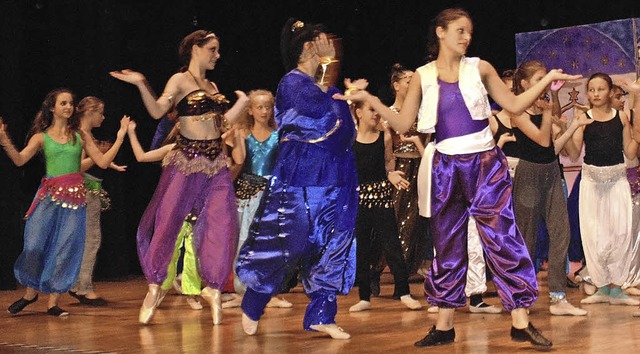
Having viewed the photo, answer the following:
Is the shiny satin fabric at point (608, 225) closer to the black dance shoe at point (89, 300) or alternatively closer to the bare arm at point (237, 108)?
the bare arm at point (237, 108)

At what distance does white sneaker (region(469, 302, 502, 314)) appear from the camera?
18.0 feet

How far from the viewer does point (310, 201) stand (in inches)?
180

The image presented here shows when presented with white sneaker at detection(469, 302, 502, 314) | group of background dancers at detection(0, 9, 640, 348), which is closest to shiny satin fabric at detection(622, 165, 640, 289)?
group of background dancers at detection(0, 9, 640, 348)

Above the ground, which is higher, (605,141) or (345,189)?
(605,141)

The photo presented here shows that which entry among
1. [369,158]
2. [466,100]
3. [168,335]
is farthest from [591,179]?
[168,335]

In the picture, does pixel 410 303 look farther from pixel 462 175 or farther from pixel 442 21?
pixel 442 21

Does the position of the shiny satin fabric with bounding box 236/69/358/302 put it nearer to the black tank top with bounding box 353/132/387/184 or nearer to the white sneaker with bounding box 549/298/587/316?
the white sneaker with bounding box 549/298/587/316

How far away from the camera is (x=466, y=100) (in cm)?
424

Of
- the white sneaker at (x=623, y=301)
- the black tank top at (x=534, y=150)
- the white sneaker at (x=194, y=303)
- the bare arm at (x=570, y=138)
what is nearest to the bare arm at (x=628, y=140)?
the bare arm at (x=570, y=138)

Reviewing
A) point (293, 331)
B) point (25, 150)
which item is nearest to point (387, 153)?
point (293, 331)

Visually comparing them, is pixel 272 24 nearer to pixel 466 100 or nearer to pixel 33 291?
pixel 33 291

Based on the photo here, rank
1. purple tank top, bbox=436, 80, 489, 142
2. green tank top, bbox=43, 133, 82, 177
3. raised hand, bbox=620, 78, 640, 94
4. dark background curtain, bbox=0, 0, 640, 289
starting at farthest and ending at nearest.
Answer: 1. dark background curtain, bbox=0, 0, 640, 289
2. green tank top, bbox=43, 133, 82, 177
3. raised hand, bbox=620, 78, 640, 94
4. purple tank top, bbox=436, 80, 489, 142

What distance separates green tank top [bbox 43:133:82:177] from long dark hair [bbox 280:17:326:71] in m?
2.00

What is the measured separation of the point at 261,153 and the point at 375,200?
0.80 metres
